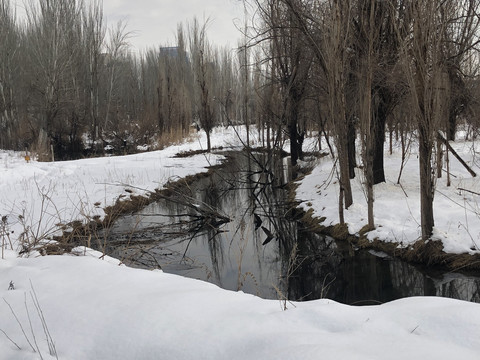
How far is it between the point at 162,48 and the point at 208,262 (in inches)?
1222

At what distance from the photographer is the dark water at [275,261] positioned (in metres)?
4.86

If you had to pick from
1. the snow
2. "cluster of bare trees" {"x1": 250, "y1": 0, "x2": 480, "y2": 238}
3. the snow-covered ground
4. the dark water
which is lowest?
the dark water

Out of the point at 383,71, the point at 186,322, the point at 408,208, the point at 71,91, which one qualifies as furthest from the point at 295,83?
the point at 71,91

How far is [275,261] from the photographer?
6012 mm

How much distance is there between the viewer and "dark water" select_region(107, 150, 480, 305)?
191 inches

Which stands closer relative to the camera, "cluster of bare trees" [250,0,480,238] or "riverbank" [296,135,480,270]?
"cluster of bare trees" [250,0,480,238]

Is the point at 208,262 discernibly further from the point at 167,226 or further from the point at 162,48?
the point at 162,48

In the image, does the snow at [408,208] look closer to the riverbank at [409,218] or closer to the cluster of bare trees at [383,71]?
the riverbank at [409,218]

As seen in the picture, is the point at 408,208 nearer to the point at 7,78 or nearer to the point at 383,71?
the point at 383,71

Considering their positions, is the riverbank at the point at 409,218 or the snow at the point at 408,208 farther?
the snow at the point at 408,208

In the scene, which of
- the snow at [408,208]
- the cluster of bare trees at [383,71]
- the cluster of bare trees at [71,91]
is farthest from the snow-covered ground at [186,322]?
the cluster of bare trees at [71,91]

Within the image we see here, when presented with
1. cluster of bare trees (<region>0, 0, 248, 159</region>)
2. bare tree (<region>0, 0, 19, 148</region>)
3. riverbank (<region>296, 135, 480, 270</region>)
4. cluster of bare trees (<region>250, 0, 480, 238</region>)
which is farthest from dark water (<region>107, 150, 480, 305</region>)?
bare tree (<region>0, 0, 19, 148</region>)

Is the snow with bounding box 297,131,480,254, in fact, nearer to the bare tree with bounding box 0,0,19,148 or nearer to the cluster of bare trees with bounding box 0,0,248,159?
the cluster of bare trees with bounding box 0,0,248,159

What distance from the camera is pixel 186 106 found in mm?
27234
